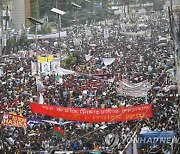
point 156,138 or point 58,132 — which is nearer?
point 156,138

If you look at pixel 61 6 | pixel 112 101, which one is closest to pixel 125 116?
pixel 112 101

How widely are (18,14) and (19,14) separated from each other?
0.08 metres

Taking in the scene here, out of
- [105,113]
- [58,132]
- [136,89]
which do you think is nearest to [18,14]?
[136,89]

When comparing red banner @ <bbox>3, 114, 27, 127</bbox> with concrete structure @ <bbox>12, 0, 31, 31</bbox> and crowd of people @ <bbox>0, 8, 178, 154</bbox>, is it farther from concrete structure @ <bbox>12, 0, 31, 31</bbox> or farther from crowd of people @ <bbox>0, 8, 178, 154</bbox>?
concrete structure @ <bbox>12, 0, 31, 31</bbox>

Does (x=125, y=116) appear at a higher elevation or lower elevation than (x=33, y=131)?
higher

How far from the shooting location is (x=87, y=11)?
55438 mm

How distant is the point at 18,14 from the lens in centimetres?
4791

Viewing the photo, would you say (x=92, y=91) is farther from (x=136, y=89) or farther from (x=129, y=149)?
(x=129, y=149)

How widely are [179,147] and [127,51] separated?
821 inches

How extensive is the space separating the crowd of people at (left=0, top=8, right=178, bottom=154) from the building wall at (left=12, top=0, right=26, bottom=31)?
26.0 ft

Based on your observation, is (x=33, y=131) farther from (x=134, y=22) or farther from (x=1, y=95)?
(x=134, y=22)

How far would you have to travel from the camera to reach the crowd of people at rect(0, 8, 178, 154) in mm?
15688

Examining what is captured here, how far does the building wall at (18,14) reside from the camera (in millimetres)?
47406

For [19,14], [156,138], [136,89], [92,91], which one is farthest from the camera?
[19,14]
